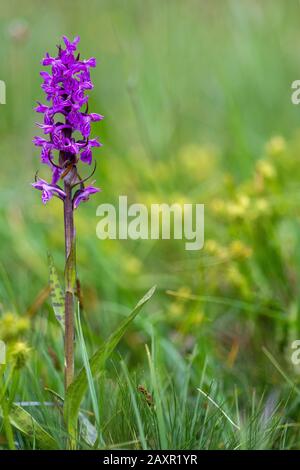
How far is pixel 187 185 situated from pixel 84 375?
1.86 m

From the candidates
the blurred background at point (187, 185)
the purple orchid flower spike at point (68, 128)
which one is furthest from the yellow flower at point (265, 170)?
the purple orchid flower spike at point (68, 128)

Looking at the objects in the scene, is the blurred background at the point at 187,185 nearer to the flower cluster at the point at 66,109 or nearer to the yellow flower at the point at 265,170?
the yellow flower at the point at 265,170

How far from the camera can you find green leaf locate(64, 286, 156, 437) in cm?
140

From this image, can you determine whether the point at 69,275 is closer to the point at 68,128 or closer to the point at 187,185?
the point at 68,128

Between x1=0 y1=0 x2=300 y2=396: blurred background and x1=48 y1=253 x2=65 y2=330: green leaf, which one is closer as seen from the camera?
x1=48 y1=253 x2=65 y2=330: green leaf

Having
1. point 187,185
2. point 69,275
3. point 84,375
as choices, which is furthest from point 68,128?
point 187,185

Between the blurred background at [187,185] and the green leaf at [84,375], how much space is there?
0.77 ft

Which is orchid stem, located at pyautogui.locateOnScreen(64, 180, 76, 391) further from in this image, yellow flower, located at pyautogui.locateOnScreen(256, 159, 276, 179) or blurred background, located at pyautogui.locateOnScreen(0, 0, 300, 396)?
yellow flower, located at pyautogui.locateOnScreen(256, 159, 276, 179)

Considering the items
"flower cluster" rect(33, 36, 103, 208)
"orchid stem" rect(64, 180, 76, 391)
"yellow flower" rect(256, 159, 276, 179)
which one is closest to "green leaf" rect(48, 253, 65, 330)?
"orchid stem" rect(64, 180, 76, 391)

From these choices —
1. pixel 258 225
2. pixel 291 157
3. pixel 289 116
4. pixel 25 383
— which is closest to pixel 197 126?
pixel 289 116

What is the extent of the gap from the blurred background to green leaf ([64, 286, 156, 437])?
0.23 m
